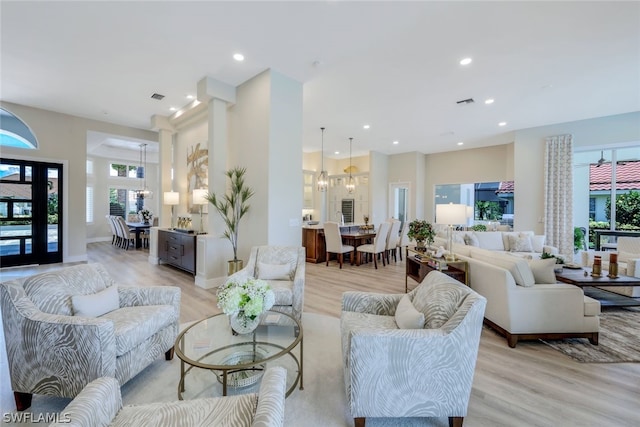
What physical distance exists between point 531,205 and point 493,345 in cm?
584

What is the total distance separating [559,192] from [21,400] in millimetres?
9304

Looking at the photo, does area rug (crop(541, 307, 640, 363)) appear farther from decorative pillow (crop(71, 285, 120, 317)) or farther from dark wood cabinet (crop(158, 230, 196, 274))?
dark wood cabinet (crop(158, 230, 196, 274))

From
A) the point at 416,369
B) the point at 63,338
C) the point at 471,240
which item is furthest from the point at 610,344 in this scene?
the point at 63,338

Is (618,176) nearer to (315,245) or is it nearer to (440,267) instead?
(440,267)

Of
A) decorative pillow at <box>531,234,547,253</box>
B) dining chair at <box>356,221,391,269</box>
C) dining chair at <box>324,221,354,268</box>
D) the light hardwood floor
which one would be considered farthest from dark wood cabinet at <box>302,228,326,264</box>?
decorative pillow at <box>531,234,547,253</box>

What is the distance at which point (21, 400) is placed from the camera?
1822 millimetres

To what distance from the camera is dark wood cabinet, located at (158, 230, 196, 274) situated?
511cm

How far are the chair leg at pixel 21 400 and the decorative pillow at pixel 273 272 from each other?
2.03 m

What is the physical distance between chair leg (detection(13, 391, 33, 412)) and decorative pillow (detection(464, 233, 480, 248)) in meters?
6.74

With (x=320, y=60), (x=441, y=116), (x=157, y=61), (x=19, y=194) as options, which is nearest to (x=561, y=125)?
(x=441, y=116)

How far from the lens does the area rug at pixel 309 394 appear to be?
1.77m

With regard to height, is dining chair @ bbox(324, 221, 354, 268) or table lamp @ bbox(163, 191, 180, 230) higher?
table lamp @ bbox(163, 191, 180, 230)

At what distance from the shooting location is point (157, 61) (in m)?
4.02

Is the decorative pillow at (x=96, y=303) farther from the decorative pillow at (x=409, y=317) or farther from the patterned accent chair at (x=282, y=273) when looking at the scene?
the decorative pillow at (x=409, y=317)
